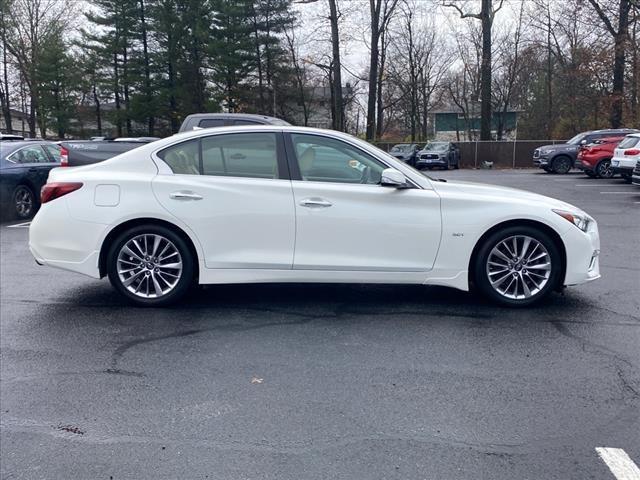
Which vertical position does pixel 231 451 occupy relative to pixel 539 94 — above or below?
below

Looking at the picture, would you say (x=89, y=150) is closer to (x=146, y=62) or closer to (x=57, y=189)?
(x=57, y=189)

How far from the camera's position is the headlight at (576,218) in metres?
5.27

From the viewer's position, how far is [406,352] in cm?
432

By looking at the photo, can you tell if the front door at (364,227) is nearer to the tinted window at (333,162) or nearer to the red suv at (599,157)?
the tinted window at (333,162)

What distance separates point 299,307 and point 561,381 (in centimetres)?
239

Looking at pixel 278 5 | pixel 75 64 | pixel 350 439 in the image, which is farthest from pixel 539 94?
pixel 350 439

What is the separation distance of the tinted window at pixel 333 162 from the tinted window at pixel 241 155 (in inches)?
9.5

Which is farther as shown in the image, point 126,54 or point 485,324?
point 126,54

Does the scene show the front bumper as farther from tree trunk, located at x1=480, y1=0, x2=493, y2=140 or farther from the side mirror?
tree trunk, located at x1=480, y1=0, x2=493, y2=140

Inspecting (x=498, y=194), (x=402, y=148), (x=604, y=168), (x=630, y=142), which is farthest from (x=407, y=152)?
(x=498, y=194)

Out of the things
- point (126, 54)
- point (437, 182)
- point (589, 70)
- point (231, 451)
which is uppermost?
point (126, 54)

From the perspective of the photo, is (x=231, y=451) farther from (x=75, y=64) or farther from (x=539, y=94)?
(x=539, y=94)

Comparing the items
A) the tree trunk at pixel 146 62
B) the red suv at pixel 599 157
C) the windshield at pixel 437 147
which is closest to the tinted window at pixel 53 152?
the red suv at pixel 599 157

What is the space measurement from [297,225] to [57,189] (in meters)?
2.20
